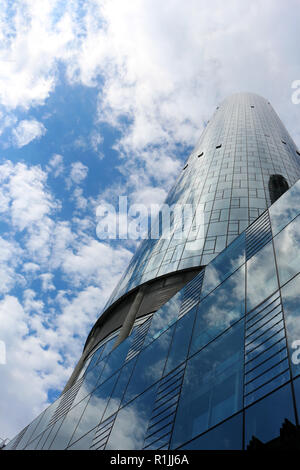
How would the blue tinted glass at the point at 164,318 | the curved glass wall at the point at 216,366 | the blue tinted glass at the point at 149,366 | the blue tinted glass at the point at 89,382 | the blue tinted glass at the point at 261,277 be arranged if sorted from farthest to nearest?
the blue tinted glass at the point at 89,382 → the blue tinted glass at the point at 164,318 → the blue tinted glass at the point at 149,366 → the blue tinted glass at the point at 261,277 → the curved glass wall at the point at 216,366

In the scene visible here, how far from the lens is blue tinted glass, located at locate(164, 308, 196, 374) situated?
14430 millimetres

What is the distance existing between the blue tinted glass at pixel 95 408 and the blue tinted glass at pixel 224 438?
28.0 feet

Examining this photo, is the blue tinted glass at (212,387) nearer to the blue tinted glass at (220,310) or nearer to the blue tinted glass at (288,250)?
the blue tinted glass at (220,310)

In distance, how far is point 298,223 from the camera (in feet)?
45.0

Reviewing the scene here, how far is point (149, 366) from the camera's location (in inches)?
640

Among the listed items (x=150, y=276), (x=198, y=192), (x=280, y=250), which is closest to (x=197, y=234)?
(x=150, y=276)

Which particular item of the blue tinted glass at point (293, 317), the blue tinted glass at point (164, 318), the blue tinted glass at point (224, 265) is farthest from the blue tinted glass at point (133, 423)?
the blue tinted glass at point (293, 317)

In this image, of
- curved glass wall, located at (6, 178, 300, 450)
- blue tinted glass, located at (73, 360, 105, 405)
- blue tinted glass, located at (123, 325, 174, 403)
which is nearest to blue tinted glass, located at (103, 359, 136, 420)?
curved glass wall, located at (6, 178, 300, 450)

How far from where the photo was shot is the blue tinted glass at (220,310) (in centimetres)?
1336

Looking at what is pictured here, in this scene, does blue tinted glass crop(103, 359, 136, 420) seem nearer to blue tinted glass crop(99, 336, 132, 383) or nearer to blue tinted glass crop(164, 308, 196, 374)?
blue tinted glass crop(99, 336, 132, 383)

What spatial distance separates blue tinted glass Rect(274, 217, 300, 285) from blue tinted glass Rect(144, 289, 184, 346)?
20.8 feet

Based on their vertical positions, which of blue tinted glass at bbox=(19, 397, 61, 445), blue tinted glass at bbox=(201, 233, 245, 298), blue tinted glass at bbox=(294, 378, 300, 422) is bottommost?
blue tinted glass at bbox=(294, 378, 300, 422)
